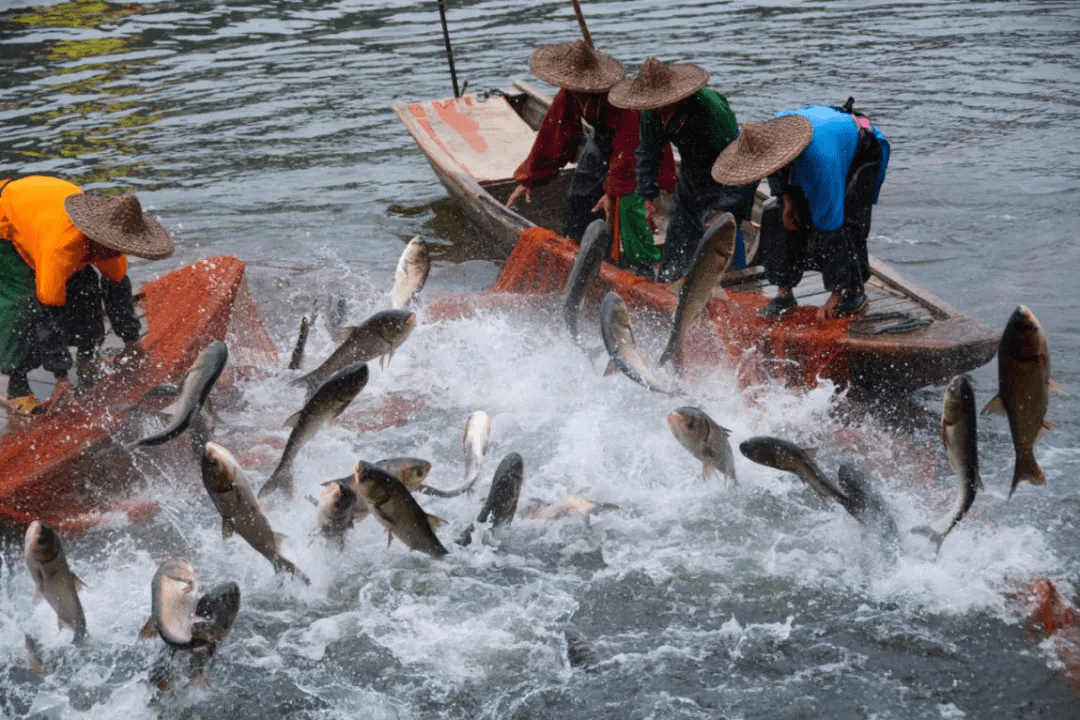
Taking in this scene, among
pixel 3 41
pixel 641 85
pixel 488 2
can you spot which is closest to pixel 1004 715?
pixel 641 85

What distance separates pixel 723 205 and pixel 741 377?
4.11 feet

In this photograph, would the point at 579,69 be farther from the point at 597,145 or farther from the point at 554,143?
the point at 554,143

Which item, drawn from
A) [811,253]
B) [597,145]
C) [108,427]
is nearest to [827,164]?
[811,253]

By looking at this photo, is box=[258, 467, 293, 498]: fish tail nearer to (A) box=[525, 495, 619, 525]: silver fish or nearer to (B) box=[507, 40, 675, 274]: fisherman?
(A) box=[525, 495, 619, 525]: silver fish

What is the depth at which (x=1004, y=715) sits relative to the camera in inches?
192

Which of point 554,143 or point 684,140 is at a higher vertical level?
point 684,140

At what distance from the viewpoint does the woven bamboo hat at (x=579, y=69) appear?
811 centimetres

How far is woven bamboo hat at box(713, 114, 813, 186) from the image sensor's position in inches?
254

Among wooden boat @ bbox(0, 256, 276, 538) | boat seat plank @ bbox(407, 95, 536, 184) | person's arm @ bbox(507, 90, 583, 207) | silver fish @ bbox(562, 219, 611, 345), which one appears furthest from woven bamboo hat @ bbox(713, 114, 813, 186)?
boat seat plank @ bbox(407, 95, 536, 184)

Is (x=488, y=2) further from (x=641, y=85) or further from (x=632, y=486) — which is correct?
(x=632, y=486)

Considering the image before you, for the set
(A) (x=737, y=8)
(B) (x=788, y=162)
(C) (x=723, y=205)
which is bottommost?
(A) (x=737, y=8)

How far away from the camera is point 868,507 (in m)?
5.63

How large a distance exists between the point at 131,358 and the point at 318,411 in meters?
2.06

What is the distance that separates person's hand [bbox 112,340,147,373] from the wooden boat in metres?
0.06
